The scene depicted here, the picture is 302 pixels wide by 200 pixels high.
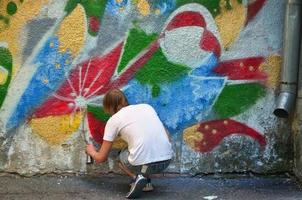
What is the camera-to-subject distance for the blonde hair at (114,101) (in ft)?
17.1

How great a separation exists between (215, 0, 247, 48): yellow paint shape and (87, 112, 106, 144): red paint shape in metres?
1.46

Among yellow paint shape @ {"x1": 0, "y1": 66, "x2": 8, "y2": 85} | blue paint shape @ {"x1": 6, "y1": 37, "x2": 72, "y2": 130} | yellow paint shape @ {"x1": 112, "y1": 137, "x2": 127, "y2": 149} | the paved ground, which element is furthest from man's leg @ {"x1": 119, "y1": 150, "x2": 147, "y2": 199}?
yellow paint shape @ {"x1": 0, "y1": 66, "x2": 8, "y2": 85}

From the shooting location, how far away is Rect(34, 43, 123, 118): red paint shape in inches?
218

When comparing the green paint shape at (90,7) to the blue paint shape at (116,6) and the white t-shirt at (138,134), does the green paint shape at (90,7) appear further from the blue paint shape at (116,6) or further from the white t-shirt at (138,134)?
the white t-shirt at (138,134)

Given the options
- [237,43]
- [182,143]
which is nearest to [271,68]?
[237,43]

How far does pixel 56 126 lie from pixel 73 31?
3.09 feet

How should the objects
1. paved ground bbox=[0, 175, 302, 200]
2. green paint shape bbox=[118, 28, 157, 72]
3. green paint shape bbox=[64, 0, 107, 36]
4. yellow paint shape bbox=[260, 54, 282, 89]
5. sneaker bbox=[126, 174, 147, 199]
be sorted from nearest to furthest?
sneaker bbox=[126, 174, 147, 199] → paved ground bbox=[0, 175, 302, 200] → green paint shape bbox=[64, 0, 107, 36] → green paint shape bbox=[118, 28, 157, 72] → yellow paint shape bbox=[260, 54, 282, 89]

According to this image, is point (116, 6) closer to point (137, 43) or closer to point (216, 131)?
point (137, 43)

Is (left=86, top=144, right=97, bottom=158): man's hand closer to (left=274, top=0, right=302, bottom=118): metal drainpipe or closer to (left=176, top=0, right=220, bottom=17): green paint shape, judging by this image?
(left=176, top=0, right=220, bottom=17): green paint shape

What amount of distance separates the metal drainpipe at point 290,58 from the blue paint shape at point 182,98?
23.8 inches

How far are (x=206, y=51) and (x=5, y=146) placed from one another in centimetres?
219

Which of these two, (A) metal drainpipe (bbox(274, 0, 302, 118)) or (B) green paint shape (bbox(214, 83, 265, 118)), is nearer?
(A) metal drainpipe (bbox(274, 0, 302, 118))

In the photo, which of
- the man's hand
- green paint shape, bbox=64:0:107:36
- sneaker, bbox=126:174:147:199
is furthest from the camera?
green paint shape, bbox=64:0:107:36

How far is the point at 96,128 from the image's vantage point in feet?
18.4
